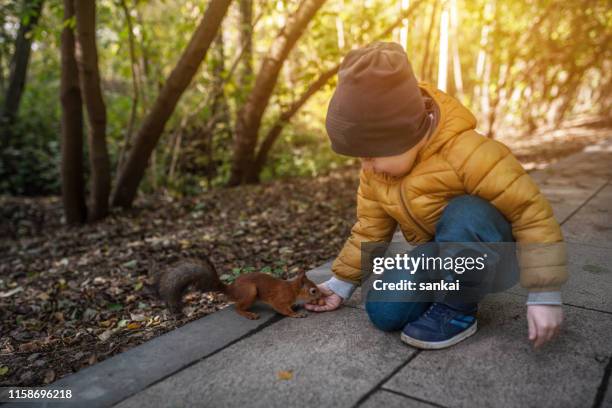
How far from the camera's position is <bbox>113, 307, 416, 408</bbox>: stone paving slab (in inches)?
74.4

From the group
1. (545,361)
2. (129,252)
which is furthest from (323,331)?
(129,252)

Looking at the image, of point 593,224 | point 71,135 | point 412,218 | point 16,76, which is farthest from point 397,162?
point 16,76

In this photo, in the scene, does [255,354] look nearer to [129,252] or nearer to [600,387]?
[600,387]

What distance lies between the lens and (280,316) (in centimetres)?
258

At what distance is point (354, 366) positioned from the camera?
2.08m

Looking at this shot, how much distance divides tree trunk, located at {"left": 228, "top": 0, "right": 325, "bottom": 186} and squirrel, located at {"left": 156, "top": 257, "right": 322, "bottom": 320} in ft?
11.4

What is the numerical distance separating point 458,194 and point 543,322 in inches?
22.1

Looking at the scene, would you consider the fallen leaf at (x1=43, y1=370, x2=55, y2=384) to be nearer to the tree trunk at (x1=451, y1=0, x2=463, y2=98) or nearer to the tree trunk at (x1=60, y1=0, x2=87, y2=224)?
the tree trunk at (x1=60, y1=0, x2=87, y2=224)

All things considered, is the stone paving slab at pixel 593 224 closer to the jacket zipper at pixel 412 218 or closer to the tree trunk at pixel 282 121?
the jacket zipper at pixel 412 218

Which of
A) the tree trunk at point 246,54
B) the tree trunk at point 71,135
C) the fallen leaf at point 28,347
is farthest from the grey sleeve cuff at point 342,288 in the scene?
the tree trunk at point 246,54

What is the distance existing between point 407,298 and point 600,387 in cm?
75

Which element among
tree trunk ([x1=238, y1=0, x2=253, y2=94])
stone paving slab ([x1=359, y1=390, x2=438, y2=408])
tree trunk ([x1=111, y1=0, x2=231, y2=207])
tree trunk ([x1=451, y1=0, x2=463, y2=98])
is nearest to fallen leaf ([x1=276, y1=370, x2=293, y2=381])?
stone paving slab ([x1=359, y1=390, x2=438, y2=408])

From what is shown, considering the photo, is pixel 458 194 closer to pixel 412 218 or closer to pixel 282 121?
pixel 412 218

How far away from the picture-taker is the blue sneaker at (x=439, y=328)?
218 cm
